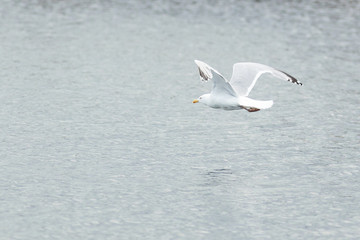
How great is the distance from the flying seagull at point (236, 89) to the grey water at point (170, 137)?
1.29m

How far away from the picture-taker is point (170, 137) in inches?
801

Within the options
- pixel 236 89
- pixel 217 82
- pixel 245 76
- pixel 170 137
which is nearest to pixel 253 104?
pixel 217 82

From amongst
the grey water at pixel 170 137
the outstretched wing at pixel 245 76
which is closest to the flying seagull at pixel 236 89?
the outstretched wing at pixel 245 76

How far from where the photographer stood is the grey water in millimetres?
15148

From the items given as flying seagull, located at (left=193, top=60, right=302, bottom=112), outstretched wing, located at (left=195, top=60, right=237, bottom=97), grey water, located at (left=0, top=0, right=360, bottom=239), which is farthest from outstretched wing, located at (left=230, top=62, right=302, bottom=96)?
grey water, located at (left=0, top=0, right=360, bottom=239)

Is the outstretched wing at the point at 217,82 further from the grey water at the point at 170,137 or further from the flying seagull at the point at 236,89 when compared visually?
the grey water at the point at 170,137

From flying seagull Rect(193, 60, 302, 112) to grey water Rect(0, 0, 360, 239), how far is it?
1.29 meters

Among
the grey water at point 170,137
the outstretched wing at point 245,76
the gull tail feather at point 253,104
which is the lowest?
the grey water at point 170,137

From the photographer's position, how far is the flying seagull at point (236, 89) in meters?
17.9

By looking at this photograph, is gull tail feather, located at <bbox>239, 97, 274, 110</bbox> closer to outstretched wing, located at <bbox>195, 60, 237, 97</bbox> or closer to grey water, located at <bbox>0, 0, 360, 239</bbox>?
outstretched wing, located at <bbox>195, 60, 237, 97</bbox>

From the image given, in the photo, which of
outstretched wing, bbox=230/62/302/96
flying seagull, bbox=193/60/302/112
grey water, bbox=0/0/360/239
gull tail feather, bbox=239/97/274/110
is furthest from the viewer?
outstretched wing, bbox=230/62/302/96

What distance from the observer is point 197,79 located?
27656 mm

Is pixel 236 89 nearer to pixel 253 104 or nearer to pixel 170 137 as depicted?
pixel 253 104

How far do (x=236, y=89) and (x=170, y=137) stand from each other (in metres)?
2.35
